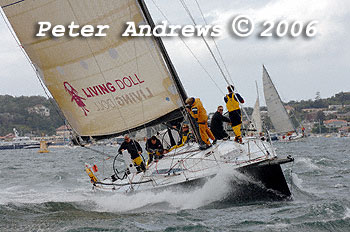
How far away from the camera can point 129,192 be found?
30.8ft

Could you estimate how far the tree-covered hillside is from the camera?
332ft

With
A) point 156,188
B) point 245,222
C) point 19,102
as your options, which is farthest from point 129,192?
point 19,102

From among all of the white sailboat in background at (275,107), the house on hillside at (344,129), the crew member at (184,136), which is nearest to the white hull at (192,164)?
the crew member at (184,136)

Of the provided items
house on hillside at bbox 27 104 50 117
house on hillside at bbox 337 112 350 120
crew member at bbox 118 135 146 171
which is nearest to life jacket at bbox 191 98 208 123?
crew member at bbox 118 135 146 171

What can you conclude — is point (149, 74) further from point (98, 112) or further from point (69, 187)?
point (69, 187)

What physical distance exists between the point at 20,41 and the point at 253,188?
5.38m

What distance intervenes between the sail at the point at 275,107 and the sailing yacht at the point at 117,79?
32.2 m

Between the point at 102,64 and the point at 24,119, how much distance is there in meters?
99.9

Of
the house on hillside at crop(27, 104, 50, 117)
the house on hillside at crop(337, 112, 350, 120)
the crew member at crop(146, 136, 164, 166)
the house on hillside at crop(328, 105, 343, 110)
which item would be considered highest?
the crew member at crop(146, 136, 164, 166)

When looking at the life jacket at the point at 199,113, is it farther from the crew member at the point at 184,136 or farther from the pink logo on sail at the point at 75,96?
the pink logo on sail at the point at 75,96

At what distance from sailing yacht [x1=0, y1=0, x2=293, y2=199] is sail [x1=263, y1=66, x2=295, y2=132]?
3216 centimetres

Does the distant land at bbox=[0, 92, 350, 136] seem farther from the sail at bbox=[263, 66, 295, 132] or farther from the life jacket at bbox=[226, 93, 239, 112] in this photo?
the life jacket at bbox=[226, 93, 239, 112]

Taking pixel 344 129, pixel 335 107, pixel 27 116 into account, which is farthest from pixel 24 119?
pixel 335 107

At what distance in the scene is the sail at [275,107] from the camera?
41.8m
